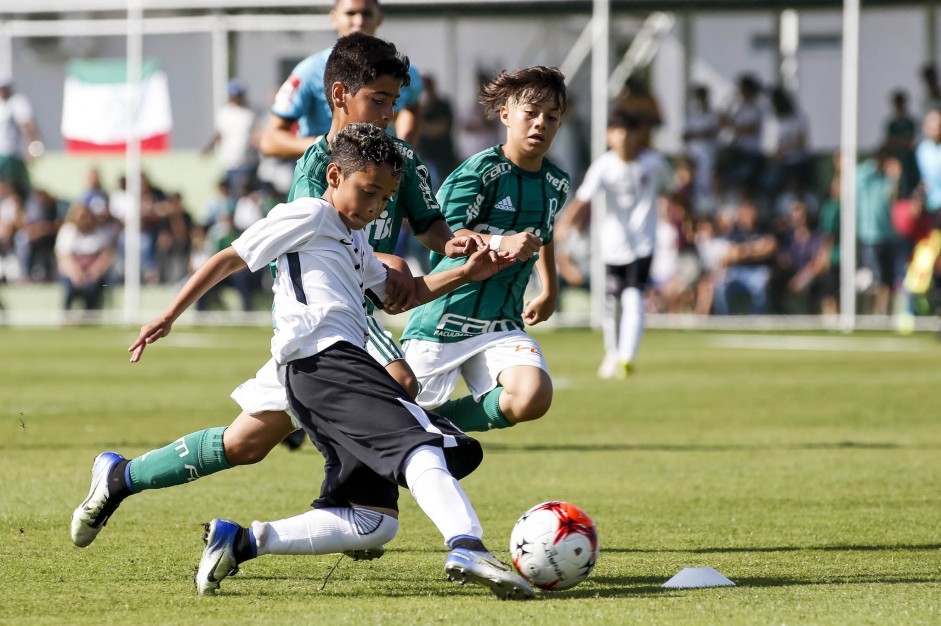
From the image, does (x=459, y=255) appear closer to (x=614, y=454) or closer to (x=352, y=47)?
(x=352, y=47)

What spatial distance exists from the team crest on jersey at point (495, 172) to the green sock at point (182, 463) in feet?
6.05

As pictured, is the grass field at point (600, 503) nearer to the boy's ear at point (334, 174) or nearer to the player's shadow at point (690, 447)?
the player's shadow at point (690, 447)

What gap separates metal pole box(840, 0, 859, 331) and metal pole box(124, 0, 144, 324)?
30.3 ft

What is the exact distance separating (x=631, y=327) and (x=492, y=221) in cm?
679

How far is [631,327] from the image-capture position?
527 inches

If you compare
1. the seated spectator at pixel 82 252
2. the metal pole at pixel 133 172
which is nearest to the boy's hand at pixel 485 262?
the metal pole at pixel 133 172

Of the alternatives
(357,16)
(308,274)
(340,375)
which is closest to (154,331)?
(308,274)

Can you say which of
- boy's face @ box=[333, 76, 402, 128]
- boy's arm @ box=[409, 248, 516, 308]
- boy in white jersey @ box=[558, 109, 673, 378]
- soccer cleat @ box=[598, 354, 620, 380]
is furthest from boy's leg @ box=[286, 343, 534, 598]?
soccer cleat @ box=[598, 354, 620, 380]

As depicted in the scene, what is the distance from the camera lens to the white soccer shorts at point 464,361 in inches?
263

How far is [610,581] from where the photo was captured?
520 cm

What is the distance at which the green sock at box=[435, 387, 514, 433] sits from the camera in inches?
260

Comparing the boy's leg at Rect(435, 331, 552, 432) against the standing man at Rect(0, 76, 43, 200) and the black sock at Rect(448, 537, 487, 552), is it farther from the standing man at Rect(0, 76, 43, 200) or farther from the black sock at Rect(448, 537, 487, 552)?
the standing man at Rect(0, 76, 43, 200)

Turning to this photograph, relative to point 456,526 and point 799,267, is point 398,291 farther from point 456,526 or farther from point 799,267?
point 799,267

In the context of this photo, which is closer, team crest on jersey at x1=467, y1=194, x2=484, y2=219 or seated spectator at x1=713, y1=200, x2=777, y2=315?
team crest on jersey at x1=467, y1=194, x2=484, y2=219
